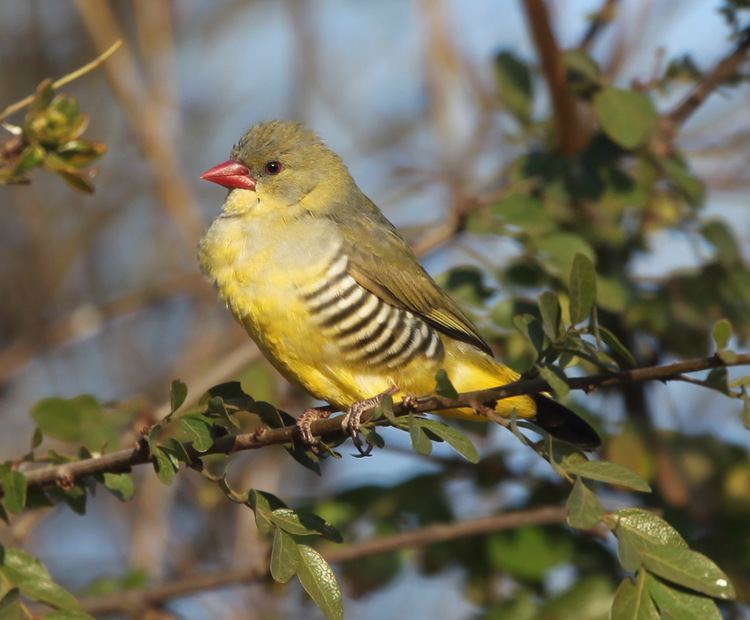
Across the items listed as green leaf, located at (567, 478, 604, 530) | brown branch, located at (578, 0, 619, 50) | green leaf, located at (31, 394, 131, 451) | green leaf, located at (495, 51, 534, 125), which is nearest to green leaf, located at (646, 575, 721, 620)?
green leaf, located at (567, 478, 604, 530)

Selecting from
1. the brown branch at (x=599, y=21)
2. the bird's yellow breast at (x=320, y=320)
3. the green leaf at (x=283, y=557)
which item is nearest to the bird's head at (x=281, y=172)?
the bird's yellow breast at (x=320, y=320)

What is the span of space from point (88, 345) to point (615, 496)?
149 inches

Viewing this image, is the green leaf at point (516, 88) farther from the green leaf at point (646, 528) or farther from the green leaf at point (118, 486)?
the green leaf at point (646, 528)

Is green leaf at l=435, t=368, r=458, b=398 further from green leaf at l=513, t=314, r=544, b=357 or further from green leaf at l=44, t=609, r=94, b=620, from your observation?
green leaf at l=44, t=609, r=94, b=620

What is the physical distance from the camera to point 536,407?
3229 mm

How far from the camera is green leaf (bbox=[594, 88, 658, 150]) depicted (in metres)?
3.44

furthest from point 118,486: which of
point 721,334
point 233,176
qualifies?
point 233,176

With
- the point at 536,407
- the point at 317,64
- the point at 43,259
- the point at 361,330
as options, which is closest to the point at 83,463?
the point at 361,330

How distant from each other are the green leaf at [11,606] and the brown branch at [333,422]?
0.97 feet

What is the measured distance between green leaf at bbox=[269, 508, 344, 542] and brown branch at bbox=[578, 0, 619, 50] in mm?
2473

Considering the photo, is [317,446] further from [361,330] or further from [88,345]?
[88,345]

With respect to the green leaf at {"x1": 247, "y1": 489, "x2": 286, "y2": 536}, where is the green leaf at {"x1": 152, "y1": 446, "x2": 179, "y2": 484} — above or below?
above

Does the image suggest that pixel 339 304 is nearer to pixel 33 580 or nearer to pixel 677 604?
pixel 33 580

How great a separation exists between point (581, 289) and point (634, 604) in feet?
1.84
